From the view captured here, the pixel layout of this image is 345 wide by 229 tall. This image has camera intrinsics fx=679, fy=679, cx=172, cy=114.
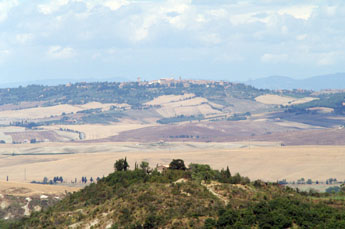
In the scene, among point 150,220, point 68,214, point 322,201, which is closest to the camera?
point 150,220

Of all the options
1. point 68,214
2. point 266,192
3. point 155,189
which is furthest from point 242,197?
point 68,214

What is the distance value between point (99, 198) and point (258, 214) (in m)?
27.8

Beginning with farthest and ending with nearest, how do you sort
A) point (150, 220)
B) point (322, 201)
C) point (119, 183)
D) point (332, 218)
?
point (119, 183) → point (322, 201) → point (150, 220) → point (332, 218)

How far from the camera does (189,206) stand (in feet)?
232

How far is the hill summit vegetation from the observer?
208 feet

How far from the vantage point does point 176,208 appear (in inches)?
2781

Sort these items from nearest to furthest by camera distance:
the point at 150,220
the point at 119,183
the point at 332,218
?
the point at 332,218, the point at 150,220, the point at 119,183

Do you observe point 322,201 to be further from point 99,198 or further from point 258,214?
point 99,198

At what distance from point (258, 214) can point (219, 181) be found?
71.0ft

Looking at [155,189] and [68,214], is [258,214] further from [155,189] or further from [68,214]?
[68,214]

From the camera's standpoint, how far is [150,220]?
68.3 m

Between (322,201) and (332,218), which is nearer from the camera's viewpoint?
(332,218)

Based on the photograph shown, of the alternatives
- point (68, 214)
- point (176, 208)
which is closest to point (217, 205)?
point (176, 208)

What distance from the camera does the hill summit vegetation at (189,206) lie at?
63.3m
